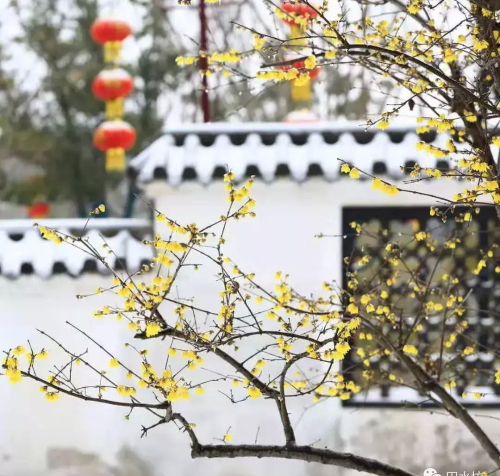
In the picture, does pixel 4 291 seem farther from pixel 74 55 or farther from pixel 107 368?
pixel 74 55

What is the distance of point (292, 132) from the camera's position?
337 cm

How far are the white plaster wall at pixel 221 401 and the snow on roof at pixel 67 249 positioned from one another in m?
0.13

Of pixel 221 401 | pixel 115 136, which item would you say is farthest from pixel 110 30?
pixel 221 401

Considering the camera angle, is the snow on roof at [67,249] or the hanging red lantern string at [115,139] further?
the hanging red lantern string at [115,139]

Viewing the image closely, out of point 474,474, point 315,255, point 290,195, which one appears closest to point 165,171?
point 290,195

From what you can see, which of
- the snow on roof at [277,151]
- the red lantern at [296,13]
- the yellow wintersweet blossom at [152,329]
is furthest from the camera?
the snow on roof at [277,151]

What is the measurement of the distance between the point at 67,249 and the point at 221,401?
1.09 meters

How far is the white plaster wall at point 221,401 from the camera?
11.0ft

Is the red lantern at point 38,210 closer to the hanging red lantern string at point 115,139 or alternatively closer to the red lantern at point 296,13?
the hanging red lantern string at point 115,139

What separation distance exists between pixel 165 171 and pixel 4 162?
7.91 m

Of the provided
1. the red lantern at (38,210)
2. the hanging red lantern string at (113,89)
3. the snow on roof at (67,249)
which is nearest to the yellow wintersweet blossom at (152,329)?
the snow on roof at (67,249)

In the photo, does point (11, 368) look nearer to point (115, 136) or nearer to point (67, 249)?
point (67, 249)

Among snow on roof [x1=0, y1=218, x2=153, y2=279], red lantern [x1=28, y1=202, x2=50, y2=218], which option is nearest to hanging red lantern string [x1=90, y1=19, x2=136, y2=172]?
snow on roof [x1=0, y1=218, x2=153, y2=279]

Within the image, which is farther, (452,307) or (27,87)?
(27,87)
